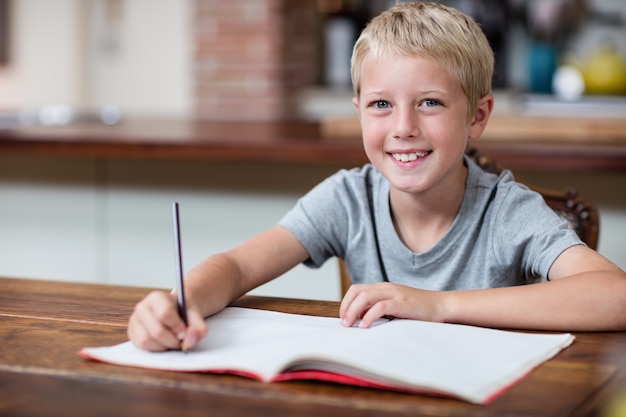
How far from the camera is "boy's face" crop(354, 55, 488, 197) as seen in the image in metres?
1.29

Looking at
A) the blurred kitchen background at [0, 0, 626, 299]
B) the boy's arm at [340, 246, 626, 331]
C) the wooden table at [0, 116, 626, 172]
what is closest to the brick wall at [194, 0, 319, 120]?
the blurred kitchen background at [0, 0, 626, 299]

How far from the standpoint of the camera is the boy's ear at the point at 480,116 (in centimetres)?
143

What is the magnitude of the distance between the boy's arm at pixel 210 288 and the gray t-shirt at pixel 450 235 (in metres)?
0.05

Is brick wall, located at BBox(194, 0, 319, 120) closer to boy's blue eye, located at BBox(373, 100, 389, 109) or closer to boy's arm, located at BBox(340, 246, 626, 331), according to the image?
boy's blue eye, located at BBox(373, 100, 389, 109)

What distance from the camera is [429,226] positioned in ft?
4.76

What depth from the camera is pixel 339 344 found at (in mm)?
913

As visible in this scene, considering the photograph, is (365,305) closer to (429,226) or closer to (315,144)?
(429,226)

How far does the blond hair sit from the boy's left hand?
368 mm

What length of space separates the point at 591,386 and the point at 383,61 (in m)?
0.59

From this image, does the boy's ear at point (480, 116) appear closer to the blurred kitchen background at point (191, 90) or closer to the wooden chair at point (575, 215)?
the wooden chair at point (575, 215)

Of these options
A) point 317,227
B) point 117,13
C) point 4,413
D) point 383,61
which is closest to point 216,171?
point 317,227

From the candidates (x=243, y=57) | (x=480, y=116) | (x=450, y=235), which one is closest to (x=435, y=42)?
(x=480, y=116)

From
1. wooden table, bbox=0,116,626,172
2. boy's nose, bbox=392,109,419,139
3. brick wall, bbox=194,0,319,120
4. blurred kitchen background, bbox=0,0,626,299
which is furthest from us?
brick wall, bbox=194,0,319,120

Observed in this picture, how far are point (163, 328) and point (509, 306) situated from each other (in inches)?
15.6
